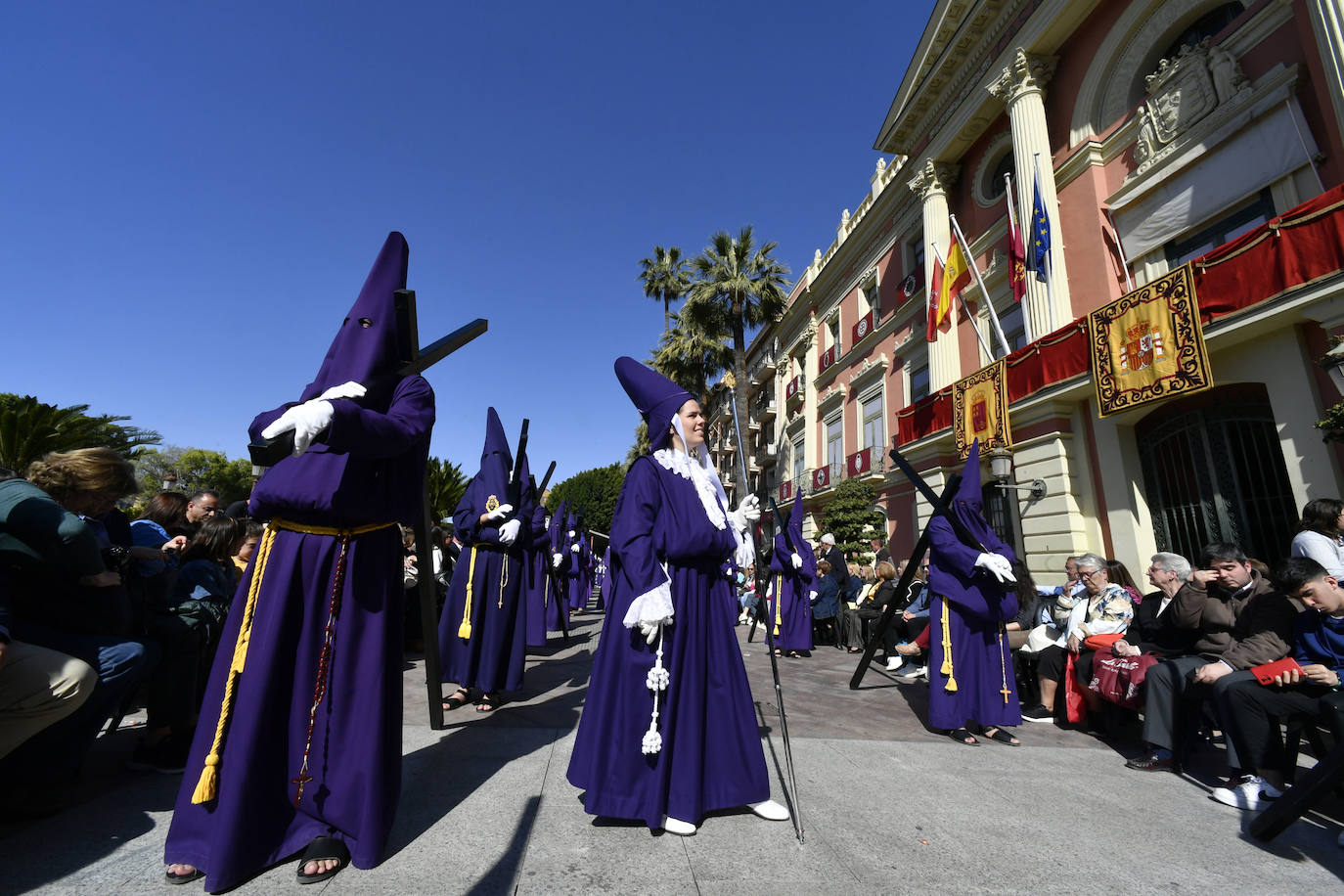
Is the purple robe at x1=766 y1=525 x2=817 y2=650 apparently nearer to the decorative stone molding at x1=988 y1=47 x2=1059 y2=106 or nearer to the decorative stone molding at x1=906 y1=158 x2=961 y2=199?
the decorative stone molding at x1=988 y1=47 x2=1059 y2=106

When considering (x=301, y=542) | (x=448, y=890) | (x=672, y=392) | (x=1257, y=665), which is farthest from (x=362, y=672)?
(x=1257, y=665)

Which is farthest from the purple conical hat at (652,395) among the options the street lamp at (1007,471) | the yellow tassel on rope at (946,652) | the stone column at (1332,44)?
the street lamp at (1007,471)

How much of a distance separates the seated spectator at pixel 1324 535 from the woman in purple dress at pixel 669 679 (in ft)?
15.6

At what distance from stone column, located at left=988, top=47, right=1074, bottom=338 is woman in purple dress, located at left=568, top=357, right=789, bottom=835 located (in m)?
12.1

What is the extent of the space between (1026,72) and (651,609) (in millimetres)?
15791

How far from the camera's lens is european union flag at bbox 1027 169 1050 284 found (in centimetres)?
1191

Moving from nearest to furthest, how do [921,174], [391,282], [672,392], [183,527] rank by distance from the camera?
[391,282], [672,392], [183,527], [921,174]

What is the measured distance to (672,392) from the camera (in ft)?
10.6

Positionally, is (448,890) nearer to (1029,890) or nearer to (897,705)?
(1029,890)

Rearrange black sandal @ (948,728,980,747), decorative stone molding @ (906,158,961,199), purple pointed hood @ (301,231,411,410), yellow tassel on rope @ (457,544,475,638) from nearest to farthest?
purple pointed hood @ (301,231,411,410) → black sandal @ (948,728,980,747) → yellow tassel on rope @ (457,544,475,638) → decorative stone molding @ (906,158,961,199)

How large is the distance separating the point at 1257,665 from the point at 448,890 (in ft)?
14.2

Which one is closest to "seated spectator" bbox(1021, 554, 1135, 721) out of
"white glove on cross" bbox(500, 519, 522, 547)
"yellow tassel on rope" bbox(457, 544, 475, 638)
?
"white glove on cross" bbox(500, 519, 522, 547)

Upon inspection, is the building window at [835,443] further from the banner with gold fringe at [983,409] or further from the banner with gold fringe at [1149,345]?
the banner with gold fringe at [1149,345]

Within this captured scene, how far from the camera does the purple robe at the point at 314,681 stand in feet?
6.89
